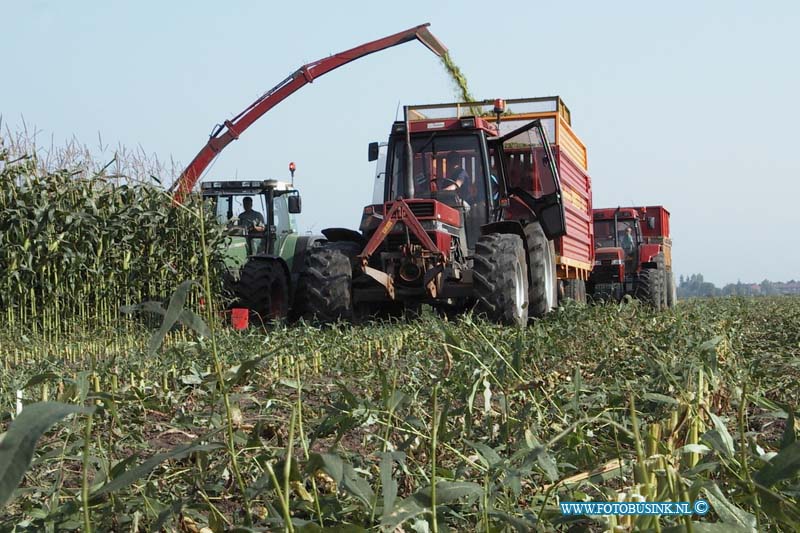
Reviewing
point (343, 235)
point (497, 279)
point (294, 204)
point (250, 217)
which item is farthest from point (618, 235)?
point (497, 279)

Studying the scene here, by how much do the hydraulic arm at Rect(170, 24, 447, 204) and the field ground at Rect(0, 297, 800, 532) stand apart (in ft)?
32.6

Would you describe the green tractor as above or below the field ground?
above

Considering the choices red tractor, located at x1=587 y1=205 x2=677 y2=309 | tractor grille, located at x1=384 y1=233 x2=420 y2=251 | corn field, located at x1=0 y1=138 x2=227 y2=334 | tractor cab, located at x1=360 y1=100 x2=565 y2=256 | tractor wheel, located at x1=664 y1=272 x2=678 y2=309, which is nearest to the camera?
corn field, located at x1=0 y1=138 x2=227 y2=334

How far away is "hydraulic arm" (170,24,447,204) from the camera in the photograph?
1595cm

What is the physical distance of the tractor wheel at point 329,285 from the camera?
10.2m

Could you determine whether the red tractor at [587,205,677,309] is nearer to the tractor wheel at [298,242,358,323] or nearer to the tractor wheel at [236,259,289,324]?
the tractor wheel at [236,259,289,324]

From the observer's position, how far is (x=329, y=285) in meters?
10.2

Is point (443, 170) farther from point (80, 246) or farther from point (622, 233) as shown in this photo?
point (622, 233)

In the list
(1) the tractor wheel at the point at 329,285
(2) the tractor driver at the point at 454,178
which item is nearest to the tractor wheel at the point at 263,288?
(1) the tractor wheel at the point at 329,285

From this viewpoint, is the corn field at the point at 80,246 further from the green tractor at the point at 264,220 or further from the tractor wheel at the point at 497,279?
the tractor wheel at the point at 497,279

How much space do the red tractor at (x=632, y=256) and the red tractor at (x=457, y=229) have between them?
711 cm

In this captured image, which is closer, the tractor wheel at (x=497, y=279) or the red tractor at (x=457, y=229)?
the tractor wheel at (x=497, y=279)

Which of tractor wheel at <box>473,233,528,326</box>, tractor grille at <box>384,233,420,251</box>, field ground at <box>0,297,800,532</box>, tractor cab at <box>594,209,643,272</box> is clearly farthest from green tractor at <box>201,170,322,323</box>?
tractor cab at <box>594,209,643,272</box>

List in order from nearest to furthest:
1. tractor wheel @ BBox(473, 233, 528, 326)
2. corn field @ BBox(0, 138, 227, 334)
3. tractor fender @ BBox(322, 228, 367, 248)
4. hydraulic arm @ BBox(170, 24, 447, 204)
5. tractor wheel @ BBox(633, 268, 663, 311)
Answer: tractor wheel @ BBox(473, 233, 528, 326) < corn field @ BBox(0, 138, 227, 334) < tractor fender @ BBox(322, 228, 367, 248) < hydraulic arm @ BBox(170, 24, 447, 204) < tractor wheel @ BBox(633, 268, 663, 311)
